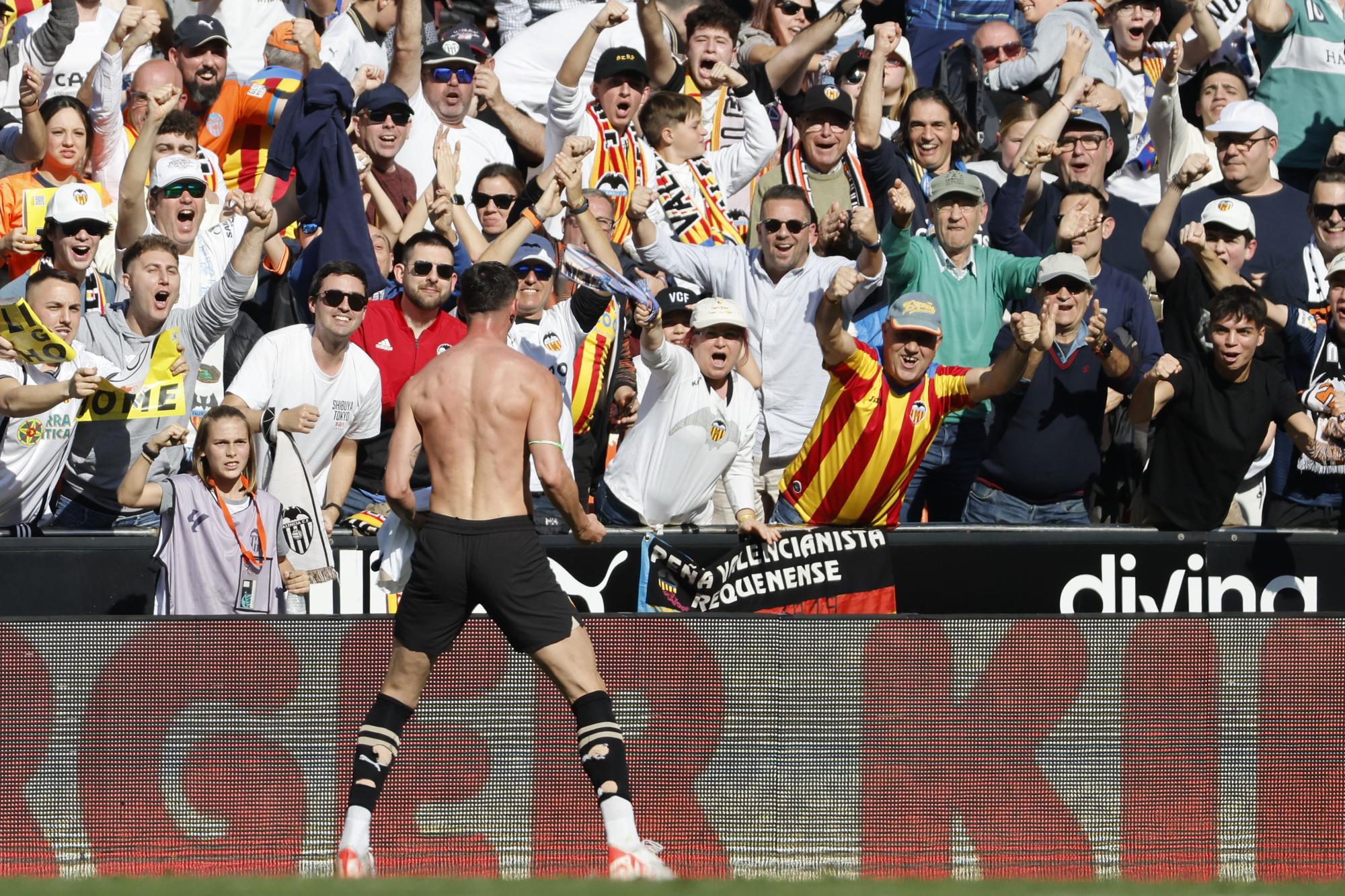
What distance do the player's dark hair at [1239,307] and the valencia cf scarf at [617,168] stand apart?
3.53 meters

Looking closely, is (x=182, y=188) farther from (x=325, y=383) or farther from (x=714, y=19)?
(x=714, y=19)

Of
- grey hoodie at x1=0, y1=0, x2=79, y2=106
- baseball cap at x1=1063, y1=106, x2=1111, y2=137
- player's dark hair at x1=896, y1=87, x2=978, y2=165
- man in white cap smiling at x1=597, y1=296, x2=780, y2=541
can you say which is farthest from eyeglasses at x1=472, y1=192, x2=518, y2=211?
baseball cap at x1=1063, y1=106, x2=1111, y2=137

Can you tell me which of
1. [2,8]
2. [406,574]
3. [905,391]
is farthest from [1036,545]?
[2,8]

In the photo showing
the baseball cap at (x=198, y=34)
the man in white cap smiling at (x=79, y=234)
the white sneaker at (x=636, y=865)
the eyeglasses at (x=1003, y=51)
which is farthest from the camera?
the eyeglasses at (x=1003, y=51)

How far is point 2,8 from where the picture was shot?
458 inches

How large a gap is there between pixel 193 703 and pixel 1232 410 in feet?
17.7

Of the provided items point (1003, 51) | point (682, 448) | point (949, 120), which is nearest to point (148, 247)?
point (682, 448)

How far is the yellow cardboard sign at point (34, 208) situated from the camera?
10422 millimetres

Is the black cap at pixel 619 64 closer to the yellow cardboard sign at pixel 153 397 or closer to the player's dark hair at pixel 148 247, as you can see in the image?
the player's dark hair at pixel 148 247

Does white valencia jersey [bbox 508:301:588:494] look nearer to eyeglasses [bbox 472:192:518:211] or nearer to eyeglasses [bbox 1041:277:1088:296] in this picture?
eyeglasses [bbox 472:192:518:211]

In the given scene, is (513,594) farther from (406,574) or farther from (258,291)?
(258,291)

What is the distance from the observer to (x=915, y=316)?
29.1 feet

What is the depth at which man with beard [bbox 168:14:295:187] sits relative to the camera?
1142 centimetres

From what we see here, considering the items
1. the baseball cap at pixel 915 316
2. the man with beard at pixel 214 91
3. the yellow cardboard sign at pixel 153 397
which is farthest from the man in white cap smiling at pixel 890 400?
the man with beard at pixel 214 91
